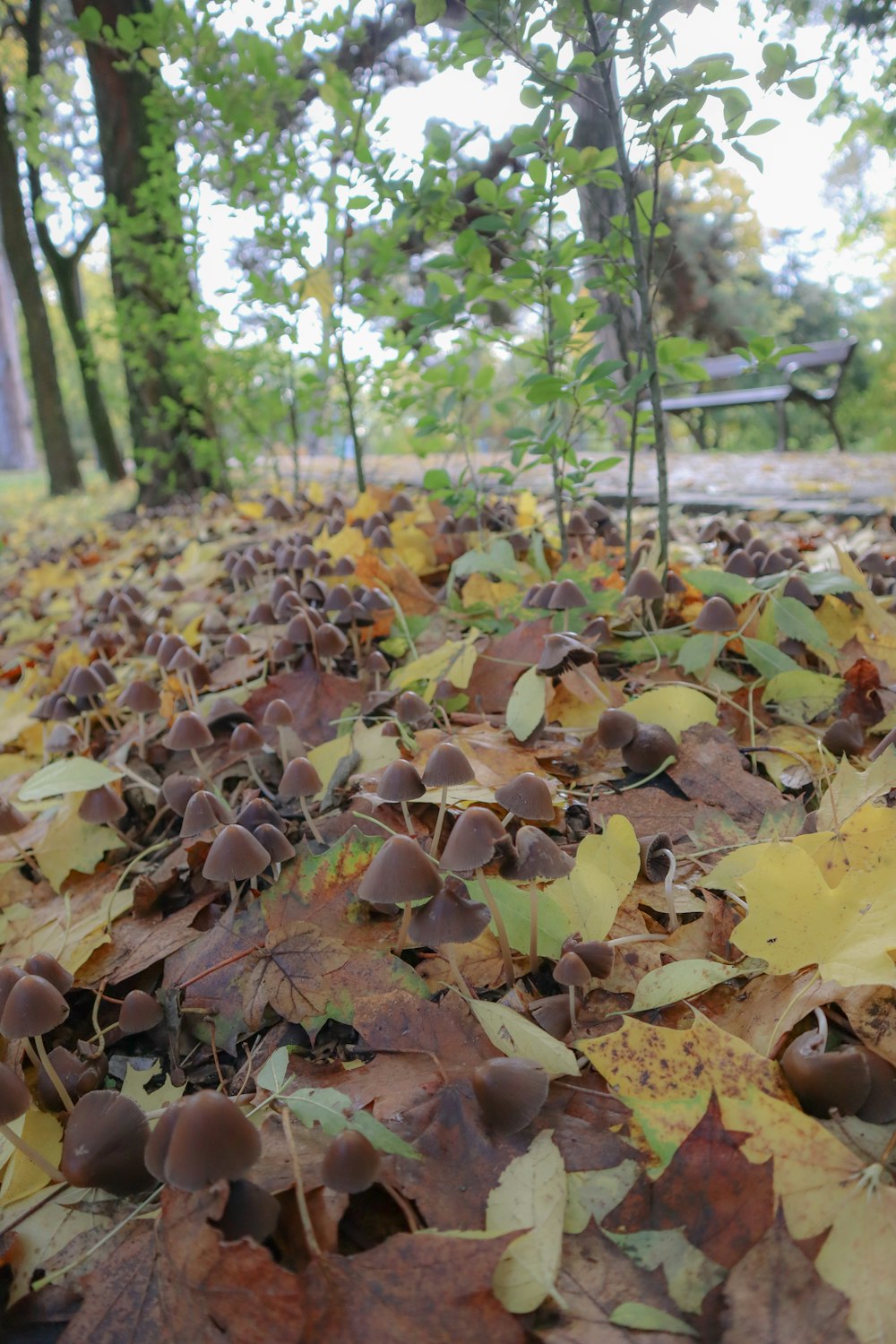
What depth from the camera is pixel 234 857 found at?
1.61 meters

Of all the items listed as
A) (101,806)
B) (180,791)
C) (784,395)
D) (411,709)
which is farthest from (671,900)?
(784,395)

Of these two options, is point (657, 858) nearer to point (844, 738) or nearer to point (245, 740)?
point (844, 738)

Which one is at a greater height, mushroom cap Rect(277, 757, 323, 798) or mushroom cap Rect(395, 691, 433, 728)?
mushroom cap Rect(395, 691, 433, 728)

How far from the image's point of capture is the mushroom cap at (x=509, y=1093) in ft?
3.85

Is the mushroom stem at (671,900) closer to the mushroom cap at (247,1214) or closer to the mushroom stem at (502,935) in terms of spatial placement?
the mushroom stem at (502,935)

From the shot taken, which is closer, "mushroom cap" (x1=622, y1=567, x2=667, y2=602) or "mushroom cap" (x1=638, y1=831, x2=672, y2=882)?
"mushroom cap" (x1=638, y1=831, x2=672, y2=882)

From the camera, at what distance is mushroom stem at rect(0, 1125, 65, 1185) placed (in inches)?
49.7

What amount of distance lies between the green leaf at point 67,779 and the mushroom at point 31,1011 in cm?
76

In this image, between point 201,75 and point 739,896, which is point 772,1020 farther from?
point 201,75

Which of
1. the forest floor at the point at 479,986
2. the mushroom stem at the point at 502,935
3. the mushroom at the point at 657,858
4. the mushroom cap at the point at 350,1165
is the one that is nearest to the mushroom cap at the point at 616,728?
the forest floor at the point at 479,986

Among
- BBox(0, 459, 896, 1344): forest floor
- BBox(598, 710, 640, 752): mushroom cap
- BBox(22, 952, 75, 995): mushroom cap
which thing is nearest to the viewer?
BBox(0, 459, 896, 1344): forest floor

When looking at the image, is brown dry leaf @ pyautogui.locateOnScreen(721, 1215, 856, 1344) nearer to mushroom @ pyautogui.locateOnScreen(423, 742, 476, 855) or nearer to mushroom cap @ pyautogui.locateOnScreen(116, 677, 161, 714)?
mushroom @ pyautogui.locateOnScreen(423, 742, 476, 855)

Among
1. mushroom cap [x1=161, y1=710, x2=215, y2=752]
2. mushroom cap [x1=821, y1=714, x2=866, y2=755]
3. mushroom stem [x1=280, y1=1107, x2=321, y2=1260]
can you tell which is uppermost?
mushroom cap [x1=161, y1=710, x2=215, y2=752]

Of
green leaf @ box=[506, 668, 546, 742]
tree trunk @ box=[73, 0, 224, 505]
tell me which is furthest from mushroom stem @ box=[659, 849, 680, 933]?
tree trunk @ box=[73, 0, 224, 505]
